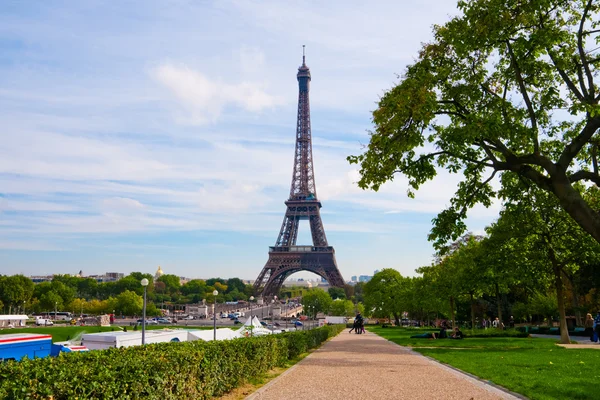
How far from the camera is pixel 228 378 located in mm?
11375

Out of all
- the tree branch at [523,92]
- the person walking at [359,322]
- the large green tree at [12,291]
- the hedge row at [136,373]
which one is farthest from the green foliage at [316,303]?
the hedge row at [136,373]

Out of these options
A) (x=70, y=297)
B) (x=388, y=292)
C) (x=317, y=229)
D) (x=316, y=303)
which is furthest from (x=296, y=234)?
(x=70, y=297)

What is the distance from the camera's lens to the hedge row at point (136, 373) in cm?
606

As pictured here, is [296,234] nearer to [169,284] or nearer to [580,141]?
[580,141]

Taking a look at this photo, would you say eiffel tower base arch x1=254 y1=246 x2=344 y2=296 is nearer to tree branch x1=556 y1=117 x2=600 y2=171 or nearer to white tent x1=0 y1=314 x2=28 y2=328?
white tent x1=0 y1=314 x2=28 y2=328

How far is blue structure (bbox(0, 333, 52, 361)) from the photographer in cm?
1455

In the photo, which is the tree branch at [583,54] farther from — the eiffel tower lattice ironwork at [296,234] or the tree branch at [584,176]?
the eiffel tower lattice ironwork at [296,234]

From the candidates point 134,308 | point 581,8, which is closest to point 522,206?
point 581,8

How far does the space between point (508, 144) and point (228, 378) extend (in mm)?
11431

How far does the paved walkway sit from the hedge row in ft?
2.99

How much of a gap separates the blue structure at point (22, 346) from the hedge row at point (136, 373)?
6.17 m

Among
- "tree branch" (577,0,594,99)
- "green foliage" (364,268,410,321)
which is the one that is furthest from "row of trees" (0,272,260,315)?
"tree branch" (577,0,594,99)

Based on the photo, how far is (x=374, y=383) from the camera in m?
12.5

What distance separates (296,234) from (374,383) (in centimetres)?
8668
